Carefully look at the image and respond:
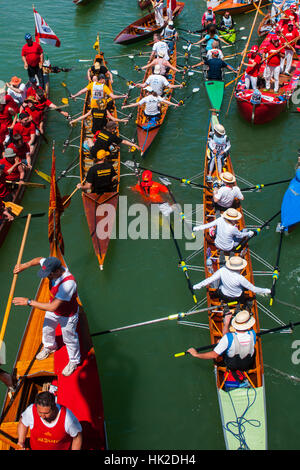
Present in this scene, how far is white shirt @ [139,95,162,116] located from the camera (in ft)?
50.2

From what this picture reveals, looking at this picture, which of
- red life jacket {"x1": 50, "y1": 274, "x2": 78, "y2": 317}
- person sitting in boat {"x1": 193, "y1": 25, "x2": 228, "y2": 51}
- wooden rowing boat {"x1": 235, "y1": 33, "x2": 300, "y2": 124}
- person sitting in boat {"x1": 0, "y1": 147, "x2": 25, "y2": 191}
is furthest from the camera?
person sitting in boat {"x1": 193, "y1": 25, "x2": 228, "y2": 51}

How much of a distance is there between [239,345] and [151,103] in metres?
10.4

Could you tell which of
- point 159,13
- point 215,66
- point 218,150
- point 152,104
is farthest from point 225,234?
point 159,13

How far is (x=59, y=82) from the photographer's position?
1995 cm

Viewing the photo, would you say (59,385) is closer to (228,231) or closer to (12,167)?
(228,231)

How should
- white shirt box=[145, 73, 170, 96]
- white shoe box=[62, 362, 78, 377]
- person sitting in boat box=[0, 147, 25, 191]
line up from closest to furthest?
white shoe box=[62, 362, 78, 377]
person sitting in boat box=[0, 147, 25, 191]
white shirt box=[145, 73, 170, 96]

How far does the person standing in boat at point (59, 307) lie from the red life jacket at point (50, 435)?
68.1 inches

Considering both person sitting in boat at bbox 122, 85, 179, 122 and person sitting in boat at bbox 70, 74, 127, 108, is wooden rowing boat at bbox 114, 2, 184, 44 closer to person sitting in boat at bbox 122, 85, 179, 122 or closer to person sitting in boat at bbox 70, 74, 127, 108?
person sitting in boat at bbox 70, 74, 127, 108

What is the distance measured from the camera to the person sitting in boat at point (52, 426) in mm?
5614

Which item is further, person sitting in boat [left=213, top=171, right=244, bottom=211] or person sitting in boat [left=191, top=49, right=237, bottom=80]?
person sitting in boat [left=191, top=49, right=237, bottom=80]

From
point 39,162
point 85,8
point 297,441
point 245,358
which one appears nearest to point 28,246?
point 39,162

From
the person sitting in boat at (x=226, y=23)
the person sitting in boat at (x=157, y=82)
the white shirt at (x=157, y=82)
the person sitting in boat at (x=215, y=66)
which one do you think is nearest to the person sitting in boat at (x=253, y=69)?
the person sitting in boat at (x=215, y=66)

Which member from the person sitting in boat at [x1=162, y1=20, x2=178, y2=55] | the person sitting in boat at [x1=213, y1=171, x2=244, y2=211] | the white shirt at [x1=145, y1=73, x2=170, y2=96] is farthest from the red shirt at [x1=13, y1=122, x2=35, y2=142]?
the person sitting in boat at [x1=162, y1=20, x2=178, y2=55]

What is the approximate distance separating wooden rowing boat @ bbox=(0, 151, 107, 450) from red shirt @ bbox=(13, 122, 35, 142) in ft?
25.0
